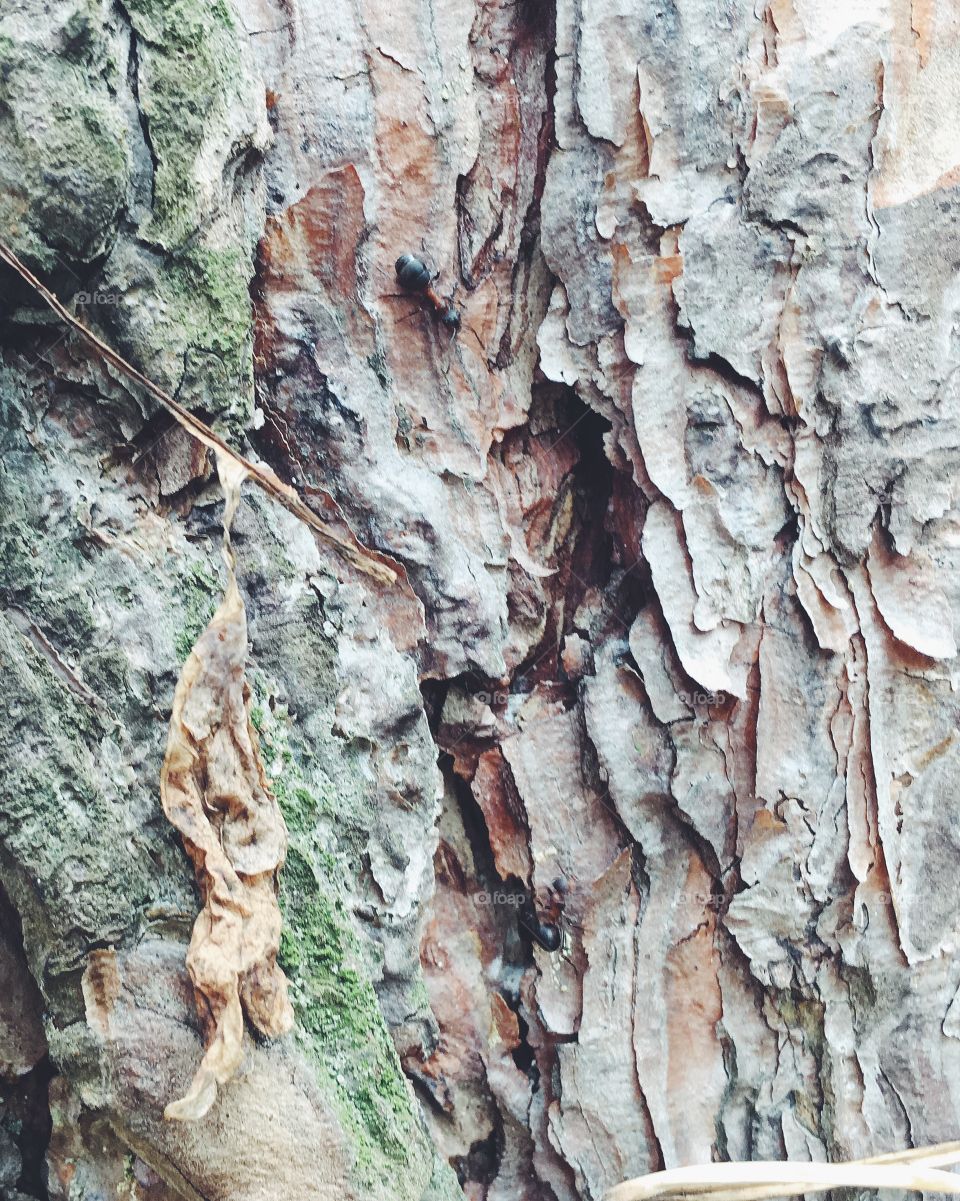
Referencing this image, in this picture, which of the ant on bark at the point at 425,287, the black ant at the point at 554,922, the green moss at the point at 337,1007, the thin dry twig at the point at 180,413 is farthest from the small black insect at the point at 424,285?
the black ant at the point at 554,922

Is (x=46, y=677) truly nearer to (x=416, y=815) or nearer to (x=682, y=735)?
(x=416, y=815)

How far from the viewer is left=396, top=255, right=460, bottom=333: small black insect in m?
1.25

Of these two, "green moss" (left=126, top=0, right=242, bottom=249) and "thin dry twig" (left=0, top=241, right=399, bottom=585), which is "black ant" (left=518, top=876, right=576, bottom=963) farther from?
"green moss" (left=126, top=0, right=242, bottom=249)

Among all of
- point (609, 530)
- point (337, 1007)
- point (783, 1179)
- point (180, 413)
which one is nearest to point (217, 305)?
point (180, 413)

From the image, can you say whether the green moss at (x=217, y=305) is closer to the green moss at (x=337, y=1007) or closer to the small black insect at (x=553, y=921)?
the green moss at (x=337, y=1007)

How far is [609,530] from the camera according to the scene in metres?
1.36

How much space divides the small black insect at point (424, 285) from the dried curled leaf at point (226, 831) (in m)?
0.42

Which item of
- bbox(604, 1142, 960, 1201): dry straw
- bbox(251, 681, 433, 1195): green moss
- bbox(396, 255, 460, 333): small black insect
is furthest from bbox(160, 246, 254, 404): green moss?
bbox(604, 1142, 960, 1201): dry straw

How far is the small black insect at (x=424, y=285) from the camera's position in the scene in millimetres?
1250

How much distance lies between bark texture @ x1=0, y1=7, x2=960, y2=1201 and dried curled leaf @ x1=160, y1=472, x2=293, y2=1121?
81 millimetres

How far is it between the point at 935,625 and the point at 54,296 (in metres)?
1.11

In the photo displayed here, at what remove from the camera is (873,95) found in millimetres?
1247

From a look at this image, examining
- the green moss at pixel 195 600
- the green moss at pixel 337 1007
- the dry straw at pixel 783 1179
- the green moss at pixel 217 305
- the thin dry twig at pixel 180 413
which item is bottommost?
the dry straw at pixel 783 1179

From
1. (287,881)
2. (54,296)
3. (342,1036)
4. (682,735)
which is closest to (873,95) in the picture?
(682,735)
